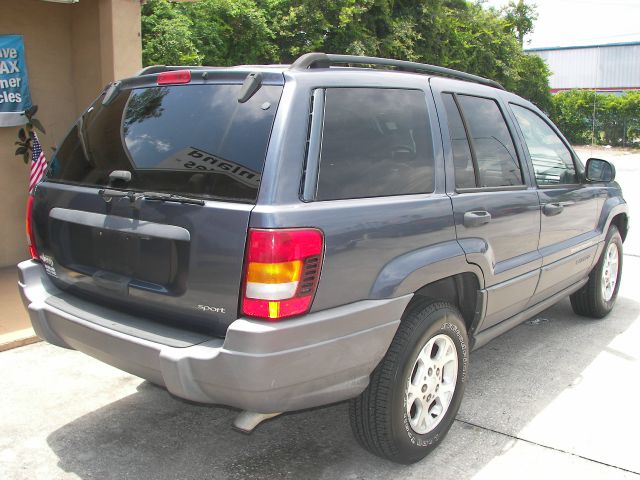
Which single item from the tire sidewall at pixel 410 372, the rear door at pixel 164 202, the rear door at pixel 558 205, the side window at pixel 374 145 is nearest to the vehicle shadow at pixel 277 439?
the tire sidewall at pixel 410 372

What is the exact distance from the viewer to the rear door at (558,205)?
4230 mm

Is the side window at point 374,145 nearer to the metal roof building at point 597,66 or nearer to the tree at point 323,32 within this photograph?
the tree at point 323,32

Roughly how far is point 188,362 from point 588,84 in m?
57.1

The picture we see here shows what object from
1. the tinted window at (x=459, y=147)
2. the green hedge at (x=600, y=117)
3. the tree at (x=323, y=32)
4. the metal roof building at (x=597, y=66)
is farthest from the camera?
the metal roof building at (x=597, y=66)

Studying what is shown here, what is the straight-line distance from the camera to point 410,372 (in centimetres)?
296

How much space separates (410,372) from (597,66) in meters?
55.6

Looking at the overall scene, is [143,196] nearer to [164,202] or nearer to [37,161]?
[164,202]

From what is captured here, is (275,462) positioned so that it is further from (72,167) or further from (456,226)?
(72,167)

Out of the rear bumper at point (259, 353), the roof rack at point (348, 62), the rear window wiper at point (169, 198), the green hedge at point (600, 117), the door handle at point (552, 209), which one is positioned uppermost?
the green hedge at point (600, 117)

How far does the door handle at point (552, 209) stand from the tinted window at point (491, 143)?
0.92 feet

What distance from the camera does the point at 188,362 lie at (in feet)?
8.16

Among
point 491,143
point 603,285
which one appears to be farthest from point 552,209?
point 603,285

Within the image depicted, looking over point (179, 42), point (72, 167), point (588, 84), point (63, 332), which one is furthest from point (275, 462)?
point (588, 84)

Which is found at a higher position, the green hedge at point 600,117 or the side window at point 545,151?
the green hedge at point 600,117
